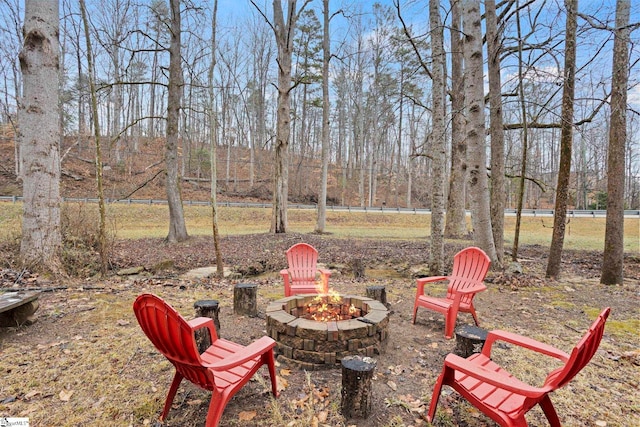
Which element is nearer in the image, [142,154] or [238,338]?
[238,338]

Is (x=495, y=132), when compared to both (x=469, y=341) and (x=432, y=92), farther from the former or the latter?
(x=469, y=341)

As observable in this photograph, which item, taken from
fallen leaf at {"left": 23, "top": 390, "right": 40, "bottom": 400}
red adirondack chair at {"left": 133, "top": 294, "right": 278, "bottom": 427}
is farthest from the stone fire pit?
Result: fallen leaf at {"left": 23, "top": 390, "right": 40, "bottom": 400}

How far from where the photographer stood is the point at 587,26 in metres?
4.12

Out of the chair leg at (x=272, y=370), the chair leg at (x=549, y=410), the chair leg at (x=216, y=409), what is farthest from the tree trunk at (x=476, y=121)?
the chair leg at (x=216, y=409)

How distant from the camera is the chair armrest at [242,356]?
6.08ft

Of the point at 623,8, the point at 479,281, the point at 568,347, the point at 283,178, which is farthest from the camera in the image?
the point at 283,178

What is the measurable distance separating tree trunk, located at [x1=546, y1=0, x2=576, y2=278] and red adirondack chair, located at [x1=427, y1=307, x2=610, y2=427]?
4.80 meters

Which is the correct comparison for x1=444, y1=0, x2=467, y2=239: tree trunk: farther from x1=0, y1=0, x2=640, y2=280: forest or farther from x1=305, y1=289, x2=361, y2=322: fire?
x1=305, y1=289, x2=361, y2=322: fire

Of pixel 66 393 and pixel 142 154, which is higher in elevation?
pixel 142 154

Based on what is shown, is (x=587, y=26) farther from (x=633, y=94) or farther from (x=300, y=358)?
(x=300, y=358)

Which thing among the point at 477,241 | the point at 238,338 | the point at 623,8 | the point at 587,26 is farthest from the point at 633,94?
the point at 238,338

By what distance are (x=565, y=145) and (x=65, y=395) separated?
7654 millimetres

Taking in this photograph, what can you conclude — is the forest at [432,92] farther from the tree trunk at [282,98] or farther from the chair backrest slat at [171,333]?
the chair backrest slat at [171,333]

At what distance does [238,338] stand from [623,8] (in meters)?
7.64
